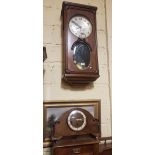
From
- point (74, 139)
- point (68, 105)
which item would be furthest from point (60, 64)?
point (74, 139)

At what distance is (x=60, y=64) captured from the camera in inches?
71.3

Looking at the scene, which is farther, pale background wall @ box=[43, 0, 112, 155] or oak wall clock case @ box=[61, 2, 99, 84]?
pale background wall @ box=[43, 0, 112, 155]

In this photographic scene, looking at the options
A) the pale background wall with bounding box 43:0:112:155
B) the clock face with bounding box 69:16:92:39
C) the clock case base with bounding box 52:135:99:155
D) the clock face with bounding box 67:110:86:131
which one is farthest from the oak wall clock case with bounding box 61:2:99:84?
the clock case base with bounding box 52:135:99:155

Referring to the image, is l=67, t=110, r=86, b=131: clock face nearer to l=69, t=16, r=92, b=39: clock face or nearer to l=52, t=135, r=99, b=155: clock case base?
l=52, t=135, r=99, b=155: clock case base

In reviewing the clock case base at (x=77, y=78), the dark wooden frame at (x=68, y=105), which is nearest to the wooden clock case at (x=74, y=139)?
the dark wooden frame at (x=68, y=105)

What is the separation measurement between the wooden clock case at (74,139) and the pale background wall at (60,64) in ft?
0.72

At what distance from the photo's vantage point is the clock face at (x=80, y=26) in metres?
1.70

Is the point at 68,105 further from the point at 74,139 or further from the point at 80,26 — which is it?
the point at 80,26

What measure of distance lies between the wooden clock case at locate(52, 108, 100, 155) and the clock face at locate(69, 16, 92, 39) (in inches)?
25.3

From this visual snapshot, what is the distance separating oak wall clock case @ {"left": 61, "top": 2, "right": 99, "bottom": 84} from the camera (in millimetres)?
1643

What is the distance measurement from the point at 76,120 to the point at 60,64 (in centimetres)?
52
